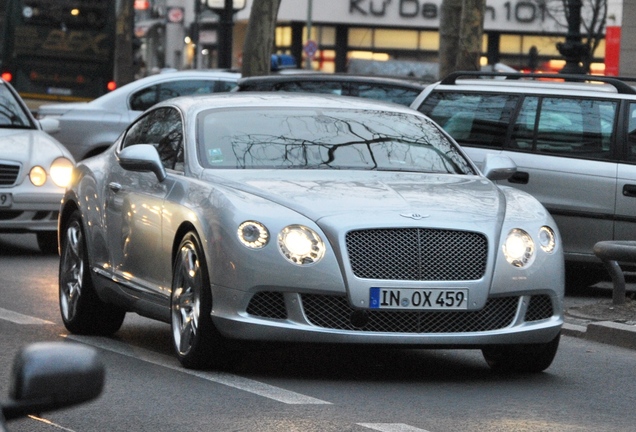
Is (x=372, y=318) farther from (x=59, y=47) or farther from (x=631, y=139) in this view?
(x=59, y=47)

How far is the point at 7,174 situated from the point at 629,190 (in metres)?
5.67

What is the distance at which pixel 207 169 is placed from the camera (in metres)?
8.34

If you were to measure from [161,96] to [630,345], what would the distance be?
11696 mm

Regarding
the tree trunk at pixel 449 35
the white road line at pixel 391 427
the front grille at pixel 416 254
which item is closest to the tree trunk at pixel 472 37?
the tree trunk at pixel 449 35

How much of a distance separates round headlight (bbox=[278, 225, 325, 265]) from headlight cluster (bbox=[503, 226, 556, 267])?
2.96 feet

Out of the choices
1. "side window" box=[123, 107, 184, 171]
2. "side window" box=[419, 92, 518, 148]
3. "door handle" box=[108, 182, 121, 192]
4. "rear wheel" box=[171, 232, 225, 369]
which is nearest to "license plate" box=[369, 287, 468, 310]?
"rear wheel" box=[171, 232, 225, 369]

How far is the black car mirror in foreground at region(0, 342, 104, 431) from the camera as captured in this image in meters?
2.71

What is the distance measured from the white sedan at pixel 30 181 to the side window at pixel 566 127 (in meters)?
4.30

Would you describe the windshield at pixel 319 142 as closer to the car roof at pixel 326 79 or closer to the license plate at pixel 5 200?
the license plate at pixel 5 200

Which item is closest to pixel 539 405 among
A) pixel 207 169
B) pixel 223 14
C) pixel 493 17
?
pixel 207 169

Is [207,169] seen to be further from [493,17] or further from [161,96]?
[493,17]

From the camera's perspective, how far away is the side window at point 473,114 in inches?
515

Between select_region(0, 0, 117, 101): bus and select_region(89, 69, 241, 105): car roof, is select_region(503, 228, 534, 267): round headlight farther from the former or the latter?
select_region(0, 0, 117, 101): bus

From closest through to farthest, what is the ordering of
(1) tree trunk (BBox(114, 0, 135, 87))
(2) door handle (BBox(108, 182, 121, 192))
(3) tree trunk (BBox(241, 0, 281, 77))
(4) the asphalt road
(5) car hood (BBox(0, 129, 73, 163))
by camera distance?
(4) the asphalt road → (2) door handle (BBox(108, 182, 121, 192)) → (5) car hood (BBox(0, 129, 73, 163)) → (3) tree trunk (BBox(241, 0, 281, 77)) → (1) tree trunk (BBox(114, 0, 135, 87))
